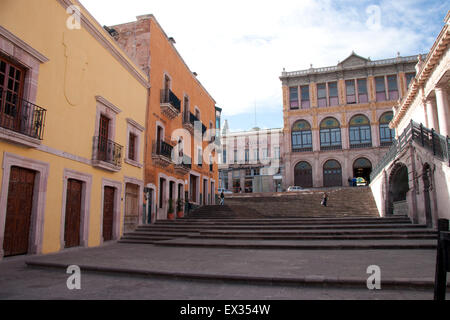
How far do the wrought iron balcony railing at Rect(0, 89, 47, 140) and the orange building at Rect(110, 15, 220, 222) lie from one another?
23.8ft

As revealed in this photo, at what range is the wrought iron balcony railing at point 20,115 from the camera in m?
8.24

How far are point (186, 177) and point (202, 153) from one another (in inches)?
134

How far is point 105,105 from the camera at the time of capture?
508 inches

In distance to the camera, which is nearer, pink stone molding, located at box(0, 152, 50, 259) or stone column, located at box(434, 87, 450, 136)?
pink stone molding, located at box(0, 152, 50, 259)

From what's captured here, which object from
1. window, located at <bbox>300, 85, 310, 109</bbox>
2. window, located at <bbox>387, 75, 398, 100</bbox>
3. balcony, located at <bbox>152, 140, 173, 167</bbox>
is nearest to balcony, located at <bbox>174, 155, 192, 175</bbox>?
balcony, located at <bbox>152, 140, 173, 167</bbox>

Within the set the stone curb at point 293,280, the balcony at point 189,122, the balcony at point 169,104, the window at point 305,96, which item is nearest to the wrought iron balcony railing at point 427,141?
the stone curb at point 293,280

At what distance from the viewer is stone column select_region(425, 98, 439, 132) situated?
63.6 ft

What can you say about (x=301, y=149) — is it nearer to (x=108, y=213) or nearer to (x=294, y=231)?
(x=294, y=231)

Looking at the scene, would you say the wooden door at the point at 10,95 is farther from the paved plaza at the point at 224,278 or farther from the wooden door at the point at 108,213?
the wooden door at the point at 108,213

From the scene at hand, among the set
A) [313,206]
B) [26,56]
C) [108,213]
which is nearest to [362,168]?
[313,206]

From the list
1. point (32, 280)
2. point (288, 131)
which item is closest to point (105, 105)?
point (32, 280)

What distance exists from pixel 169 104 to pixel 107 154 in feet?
18.8

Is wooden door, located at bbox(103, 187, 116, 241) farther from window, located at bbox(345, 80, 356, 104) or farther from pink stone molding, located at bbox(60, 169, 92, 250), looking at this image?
window, located at bbox(345, 80, 356, 104)
